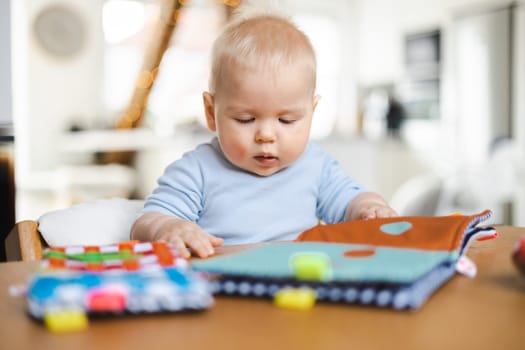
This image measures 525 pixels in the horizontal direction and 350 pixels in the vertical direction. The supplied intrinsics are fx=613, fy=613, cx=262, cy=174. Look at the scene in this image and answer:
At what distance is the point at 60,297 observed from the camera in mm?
457

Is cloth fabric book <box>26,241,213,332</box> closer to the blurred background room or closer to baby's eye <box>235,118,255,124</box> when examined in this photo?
baby's eye <box>235,118,255,124</box>

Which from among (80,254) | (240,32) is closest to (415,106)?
(240,32)

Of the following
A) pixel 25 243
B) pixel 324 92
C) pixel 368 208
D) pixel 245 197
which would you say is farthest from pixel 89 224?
pixel 324 92

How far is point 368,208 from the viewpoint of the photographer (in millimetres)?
1049

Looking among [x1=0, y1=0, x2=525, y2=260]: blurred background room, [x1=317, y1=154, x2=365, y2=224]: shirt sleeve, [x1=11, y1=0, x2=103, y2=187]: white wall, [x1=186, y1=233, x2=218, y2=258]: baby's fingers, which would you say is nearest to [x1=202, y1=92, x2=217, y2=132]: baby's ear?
[x1=317, y1=154, x2=365, y2=224]: shirt sleeve

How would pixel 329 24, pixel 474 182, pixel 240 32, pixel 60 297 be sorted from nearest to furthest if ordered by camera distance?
pixel 60 297, pixel 240 32, pixel 474 182, pixel 329 24

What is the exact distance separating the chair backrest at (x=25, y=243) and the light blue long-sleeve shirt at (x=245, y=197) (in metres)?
0.18

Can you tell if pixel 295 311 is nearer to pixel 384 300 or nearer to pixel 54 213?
pixel 384 300

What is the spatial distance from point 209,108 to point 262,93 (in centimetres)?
17

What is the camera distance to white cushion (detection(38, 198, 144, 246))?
3.29 ft

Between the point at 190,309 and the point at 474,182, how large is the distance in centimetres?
517

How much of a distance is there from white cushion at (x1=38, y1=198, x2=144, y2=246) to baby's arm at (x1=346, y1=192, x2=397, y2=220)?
398 mm

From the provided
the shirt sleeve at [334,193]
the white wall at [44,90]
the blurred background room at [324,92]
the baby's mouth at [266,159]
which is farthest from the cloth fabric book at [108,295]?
the white wall at [44,90]

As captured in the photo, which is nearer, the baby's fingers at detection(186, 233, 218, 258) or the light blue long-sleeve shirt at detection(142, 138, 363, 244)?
the baby's fingers at detection(186, 233, 218, 258)
